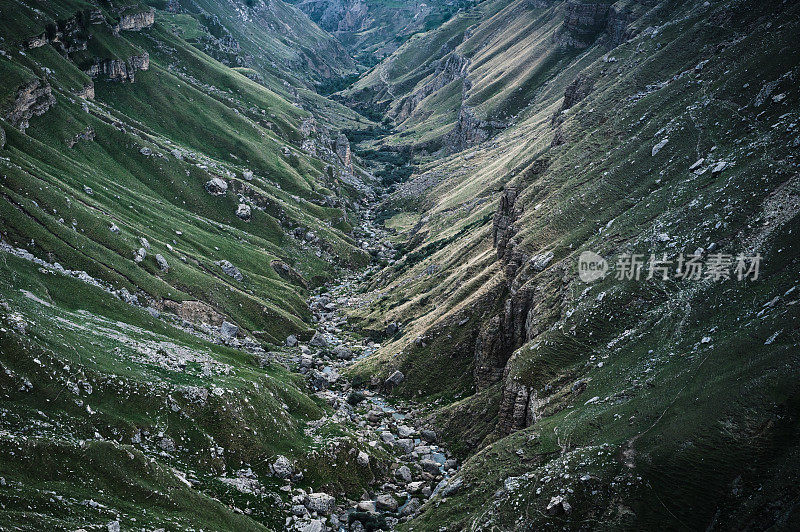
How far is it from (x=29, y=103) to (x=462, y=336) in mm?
108262

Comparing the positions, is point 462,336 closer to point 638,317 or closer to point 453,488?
point 638,317

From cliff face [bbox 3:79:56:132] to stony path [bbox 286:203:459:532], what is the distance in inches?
2962

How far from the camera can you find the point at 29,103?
390 feet

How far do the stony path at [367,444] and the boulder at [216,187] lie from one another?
2111 inches

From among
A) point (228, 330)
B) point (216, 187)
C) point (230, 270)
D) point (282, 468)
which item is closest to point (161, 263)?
point (228, 330)

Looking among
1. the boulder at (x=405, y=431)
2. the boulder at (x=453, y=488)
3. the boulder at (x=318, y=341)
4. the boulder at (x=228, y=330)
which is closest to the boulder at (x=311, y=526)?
the boulder at (x=453, y=488)

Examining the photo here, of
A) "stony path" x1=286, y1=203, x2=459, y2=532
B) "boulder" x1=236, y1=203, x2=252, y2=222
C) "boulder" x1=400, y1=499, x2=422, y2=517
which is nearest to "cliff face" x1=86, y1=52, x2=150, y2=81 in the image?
"boulder" x1=236, y1=203, x2=252, y2=222

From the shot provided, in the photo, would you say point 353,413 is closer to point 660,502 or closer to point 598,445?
point 598,445

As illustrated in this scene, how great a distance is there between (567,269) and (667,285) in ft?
50.1

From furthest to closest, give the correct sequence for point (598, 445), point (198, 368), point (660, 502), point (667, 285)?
point (198, 368) < point (667, 285) < point (598, 445) < point (660, 502)

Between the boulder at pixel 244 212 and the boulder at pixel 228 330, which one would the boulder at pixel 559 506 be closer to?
the boulder at pixel 228 330

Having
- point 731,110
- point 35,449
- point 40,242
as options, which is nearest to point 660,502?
point 35,449

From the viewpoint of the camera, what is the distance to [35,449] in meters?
42.3

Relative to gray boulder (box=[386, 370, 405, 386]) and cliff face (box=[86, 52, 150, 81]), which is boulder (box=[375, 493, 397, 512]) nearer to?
gray boulder (box=[386, 370, 405, 386])
